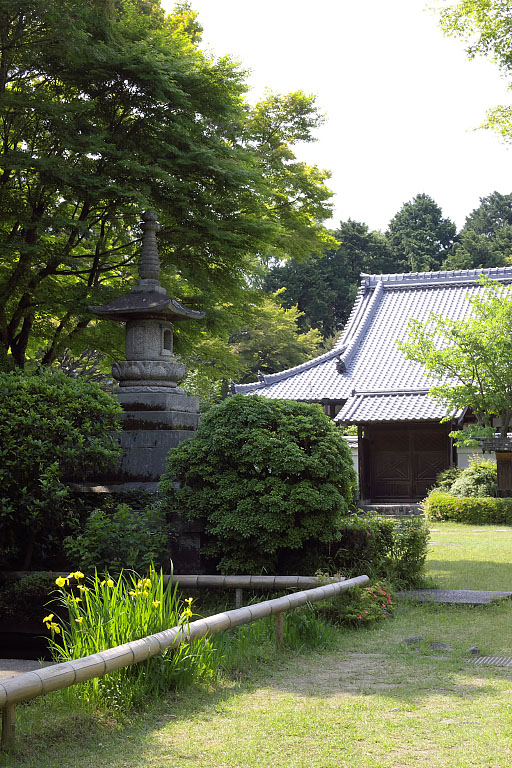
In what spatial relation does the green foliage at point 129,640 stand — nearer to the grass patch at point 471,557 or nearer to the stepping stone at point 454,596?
the stepping stone at point 454,596

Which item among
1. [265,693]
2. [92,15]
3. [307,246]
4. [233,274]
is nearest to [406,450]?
[307,246]

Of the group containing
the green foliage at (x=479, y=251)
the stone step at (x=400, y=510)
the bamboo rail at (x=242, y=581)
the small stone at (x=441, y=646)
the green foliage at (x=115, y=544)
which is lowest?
the small stone at (x=441, y=646)

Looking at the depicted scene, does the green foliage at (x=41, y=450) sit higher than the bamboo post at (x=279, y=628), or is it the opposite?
the green foliage at (x=41, y=450)

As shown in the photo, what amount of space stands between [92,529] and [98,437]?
116 centimetres

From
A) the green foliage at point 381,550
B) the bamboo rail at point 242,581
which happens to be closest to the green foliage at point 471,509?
the green foliage at point 381,550

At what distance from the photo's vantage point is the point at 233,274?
13.9 metres

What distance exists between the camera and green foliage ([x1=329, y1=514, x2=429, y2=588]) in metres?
9.27

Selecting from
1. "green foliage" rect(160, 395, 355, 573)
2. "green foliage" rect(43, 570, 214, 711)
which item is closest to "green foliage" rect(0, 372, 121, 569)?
"green foliage" rect(160, 395, 355, 573)

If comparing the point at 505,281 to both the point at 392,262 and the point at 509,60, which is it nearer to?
the point at 509,60

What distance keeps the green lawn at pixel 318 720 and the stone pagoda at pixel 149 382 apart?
3.91 m

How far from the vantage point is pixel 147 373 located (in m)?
10.5

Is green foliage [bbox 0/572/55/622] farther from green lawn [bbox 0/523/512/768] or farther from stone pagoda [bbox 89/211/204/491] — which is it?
green lawn [bbox 0/523/512/768]

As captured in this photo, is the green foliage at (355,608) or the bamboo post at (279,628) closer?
the bamboo post at (279,628)

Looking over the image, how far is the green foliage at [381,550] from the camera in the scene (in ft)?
30.4
